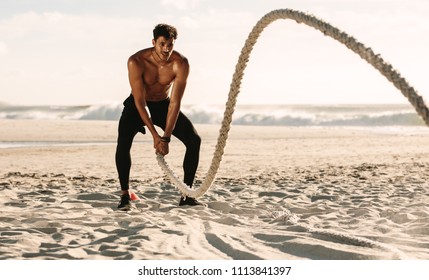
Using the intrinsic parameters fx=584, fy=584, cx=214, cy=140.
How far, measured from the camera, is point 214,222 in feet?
15.0

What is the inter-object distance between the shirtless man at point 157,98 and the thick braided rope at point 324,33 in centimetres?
36

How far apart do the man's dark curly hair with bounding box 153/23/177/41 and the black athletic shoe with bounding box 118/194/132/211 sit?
4.96 feet

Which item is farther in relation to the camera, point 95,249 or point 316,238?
point 316,238

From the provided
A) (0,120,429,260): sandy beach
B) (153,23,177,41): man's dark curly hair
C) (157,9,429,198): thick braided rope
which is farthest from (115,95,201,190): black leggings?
(153,23,177,41): man's dark curly hair

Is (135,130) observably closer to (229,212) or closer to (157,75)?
(157,75)

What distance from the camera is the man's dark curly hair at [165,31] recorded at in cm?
464

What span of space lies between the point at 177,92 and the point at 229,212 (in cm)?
117

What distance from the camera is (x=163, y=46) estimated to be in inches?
187

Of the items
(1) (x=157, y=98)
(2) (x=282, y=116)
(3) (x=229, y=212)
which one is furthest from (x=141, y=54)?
(2) (x=282, y=116)

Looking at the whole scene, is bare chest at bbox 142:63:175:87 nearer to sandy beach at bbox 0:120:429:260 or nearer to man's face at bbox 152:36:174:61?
man's face at bbox 152:36:174:61

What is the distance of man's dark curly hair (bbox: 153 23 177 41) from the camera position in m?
4.64

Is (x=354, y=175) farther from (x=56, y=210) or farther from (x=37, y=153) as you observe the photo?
(x=37, y=153)

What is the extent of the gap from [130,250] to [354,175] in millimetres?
5039
